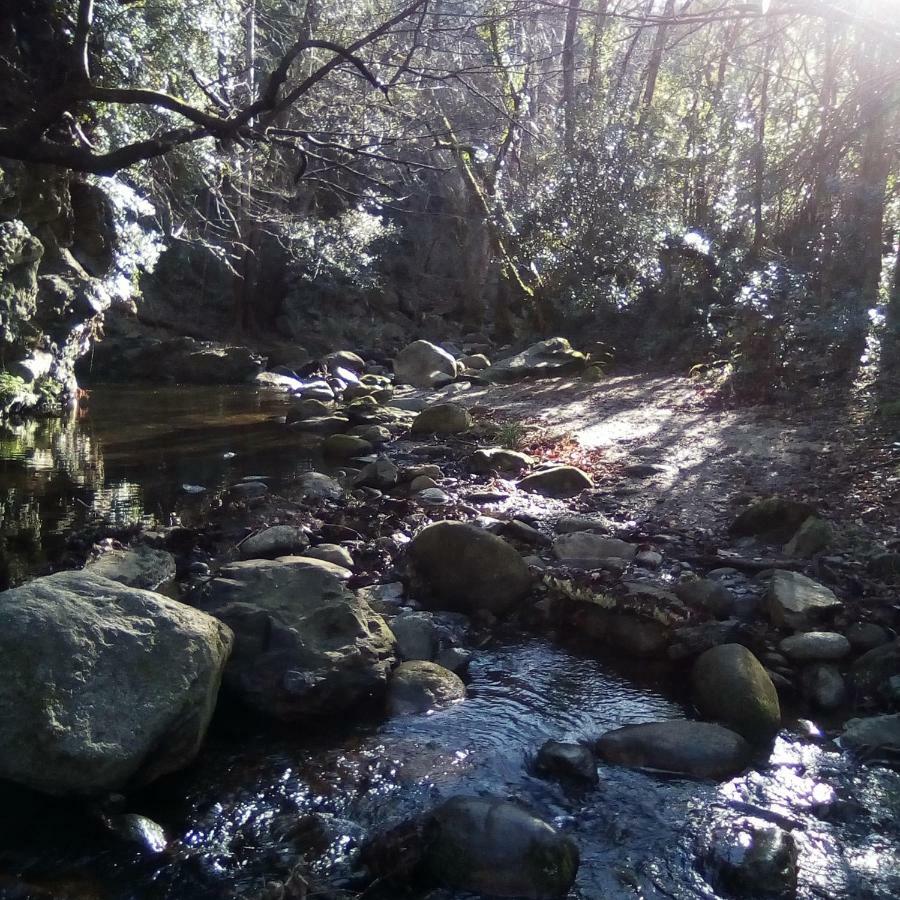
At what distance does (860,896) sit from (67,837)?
111 inches

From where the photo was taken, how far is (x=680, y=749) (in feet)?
11.8

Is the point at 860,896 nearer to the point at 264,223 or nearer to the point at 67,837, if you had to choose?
the point at 67,837

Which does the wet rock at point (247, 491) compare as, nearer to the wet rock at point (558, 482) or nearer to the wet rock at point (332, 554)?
the wet rock at point (332, 554)

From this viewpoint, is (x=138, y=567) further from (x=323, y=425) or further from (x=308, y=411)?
(x=308, y=411)

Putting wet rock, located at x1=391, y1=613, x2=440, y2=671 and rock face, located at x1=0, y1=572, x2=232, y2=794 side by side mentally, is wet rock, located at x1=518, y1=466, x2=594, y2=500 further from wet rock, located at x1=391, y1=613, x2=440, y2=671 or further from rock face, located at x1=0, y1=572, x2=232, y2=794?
rock face, located at x1=0, y1=572, x2=232, y2=794

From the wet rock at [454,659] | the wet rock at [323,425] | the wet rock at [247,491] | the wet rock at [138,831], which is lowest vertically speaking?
the wet rock at [454,659]

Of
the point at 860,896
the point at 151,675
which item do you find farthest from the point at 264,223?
the point at 860,896

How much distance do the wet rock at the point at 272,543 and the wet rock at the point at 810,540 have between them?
11.5ft

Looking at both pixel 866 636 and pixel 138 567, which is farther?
pixel 138 567

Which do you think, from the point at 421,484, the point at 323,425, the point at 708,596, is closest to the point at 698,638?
the point at 708,596

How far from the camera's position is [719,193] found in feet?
51.6

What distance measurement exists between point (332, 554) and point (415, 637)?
1.50 metres

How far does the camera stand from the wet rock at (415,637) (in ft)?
15.2

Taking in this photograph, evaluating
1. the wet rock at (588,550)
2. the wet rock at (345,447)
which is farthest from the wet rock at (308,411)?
the wet rock at (588,550)
